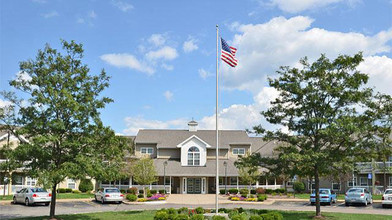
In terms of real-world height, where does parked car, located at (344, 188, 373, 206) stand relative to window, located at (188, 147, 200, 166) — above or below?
below

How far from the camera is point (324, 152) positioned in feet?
69.9

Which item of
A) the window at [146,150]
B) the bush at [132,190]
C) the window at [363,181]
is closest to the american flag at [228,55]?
the bush at [132,190]

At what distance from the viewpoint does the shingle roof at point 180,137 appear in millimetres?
52438

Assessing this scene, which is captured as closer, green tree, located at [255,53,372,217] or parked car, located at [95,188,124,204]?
green tree, located at [255,53,372,217]

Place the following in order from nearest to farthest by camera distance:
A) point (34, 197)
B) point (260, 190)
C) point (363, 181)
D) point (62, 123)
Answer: point (62, 123)
point (34, 197)
point (260, 190)
point (363, 181)

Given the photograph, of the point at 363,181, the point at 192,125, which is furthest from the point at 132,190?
the point at 363,181

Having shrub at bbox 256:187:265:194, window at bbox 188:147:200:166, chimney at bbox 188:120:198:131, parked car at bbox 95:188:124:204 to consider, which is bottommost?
shrub at bbox 256:187:265:194

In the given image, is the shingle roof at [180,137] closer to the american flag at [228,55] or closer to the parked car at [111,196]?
the parked car at [111,196]

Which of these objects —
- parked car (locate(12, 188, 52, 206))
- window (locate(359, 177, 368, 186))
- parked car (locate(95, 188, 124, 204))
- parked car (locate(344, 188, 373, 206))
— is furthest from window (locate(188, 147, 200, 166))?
parked car (locate(12, 188, 52, 206))

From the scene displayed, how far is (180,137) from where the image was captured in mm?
53969

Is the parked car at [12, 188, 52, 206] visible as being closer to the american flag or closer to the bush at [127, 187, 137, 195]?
the bush at [127, 187, 137, 195]

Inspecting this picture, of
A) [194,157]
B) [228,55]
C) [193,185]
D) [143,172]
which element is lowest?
[193,185]

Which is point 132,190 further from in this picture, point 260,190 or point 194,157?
point 260,190

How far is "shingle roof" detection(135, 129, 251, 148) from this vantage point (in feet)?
172
